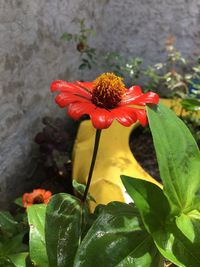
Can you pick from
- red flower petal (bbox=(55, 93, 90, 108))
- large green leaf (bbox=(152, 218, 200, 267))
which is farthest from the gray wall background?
large green leaf (bbox=(152, 218, 200, 267))

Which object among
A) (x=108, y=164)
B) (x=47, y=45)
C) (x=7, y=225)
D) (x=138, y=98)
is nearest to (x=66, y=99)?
(x=138, y=98)

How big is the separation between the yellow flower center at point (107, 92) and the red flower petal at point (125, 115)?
0.11ft

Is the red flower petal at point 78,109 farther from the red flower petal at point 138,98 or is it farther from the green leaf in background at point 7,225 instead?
the green leaf in background at point 7,225

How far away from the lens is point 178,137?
2.52 ft

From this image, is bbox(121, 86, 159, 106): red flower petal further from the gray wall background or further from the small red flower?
the gray wall background

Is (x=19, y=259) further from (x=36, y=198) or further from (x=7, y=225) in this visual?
(x=36, y=198)

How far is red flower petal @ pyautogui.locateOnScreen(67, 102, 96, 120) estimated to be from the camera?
0.78m

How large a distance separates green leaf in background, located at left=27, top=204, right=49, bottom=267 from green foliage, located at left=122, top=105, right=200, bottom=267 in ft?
0.69

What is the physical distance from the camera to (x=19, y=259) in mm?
906

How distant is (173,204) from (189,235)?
2.4 inches

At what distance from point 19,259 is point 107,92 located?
16.1 inches

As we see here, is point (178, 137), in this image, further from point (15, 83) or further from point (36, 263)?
point (15, 83)

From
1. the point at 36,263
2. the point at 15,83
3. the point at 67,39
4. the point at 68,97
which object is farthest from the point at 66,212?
the point at 67,39

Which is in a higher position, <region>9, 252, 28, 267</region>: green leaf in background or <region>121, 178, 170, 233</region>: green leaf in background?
<region>121, 178, 170, 233</region>: green leaf in background
